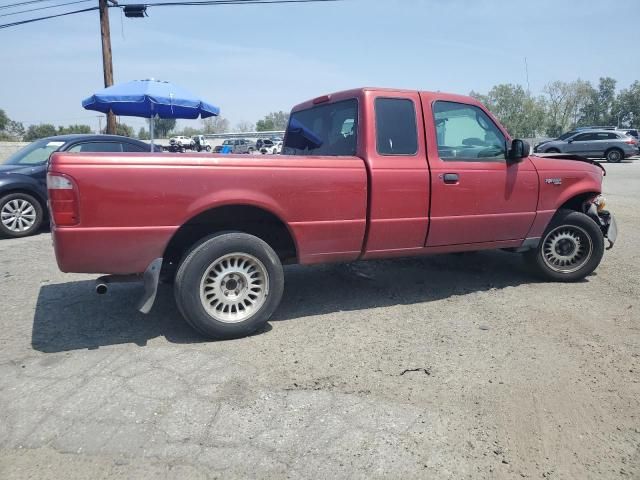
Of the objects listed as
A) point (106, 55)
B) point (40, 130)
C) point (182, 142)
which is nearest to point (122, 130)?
point (182, 142)

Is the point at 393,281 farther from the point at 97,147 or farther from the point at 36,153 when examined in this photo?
the point at 36,153

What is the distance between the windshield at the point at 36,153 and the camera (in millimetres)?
8016

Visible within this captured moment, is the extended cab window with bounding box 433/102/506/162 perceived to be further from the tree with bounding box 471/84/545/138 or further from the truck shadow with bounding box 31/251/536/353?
the tree with bounding box 471/84/545/138

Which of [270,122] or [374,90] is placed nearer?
[374,90]

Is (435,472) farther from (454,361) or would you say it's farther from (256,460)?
(454,361)

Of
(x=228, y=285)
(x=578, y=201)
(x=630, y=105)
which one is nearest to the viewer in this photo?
(x=228, y=285)

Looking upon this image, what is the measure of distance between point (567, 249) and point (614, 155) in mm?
24440

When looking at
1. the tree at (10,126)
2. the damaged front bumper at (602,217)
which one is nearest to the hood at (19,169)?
the damaged front bumper at (602,217)

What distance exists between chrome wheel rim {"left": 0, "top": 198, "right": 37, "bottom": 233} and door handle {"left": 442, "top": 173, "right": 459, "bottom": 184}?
262 inches

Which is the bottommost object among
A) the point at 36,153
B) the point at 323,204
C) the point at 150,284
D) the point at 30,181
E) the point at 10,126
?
the point at 150,284

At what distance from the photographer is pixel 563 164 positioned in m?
5.22

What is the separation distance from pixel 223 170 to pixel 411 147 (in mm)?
1765

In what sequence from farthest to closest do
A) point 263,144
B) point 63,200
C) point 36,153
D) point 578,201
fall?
point 263,144 → point 36,153 → point 578,201 → point 63,200

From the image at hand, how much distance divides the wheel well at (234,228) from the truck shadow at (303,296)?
575 millimetres
